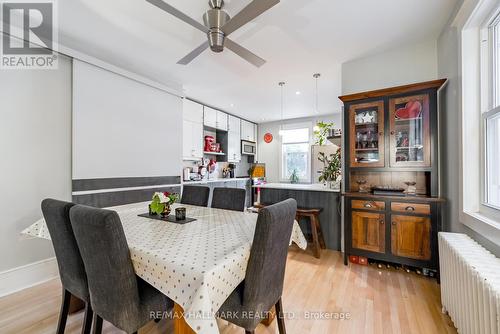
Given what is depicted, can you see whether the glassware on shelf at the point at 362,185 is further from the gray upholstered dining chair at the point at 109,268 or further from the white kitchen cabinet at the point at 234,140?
the white kitchen cabinet at the point at 234,140

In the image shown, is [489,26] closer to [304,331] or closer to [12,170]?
[304,331]

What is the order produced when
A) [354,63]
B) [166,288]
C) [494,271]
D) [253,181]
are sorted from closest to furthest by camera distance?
[166,288] < [494,271] < [354,63] < [253,181]

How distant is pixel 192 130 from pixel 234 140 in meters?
1.50

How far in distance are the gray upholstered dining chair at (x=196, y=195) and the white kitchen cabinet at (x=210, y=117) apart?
2.47 m

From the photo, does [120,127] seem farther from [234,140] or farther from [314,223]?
[234,140]

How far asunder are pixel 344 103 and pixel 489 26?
50.2 inches

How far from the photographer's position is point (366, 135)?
2.66 m

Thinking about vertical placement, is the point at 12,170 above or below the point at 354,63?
below

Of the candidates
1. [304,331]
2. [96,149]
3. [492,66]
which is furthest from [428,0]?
[96,149]

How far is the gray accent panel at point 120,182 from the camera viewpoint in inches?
101

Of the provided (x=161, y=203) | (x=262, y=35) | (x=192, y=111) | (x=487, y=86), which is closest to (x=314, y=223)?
(x=161, y=203)

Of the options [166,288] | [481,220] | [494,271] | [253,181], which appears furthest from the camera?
[253,181]

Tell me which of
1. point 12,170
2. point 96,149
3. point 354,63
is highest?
point 354,63

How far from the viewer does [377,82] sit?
2736mm
